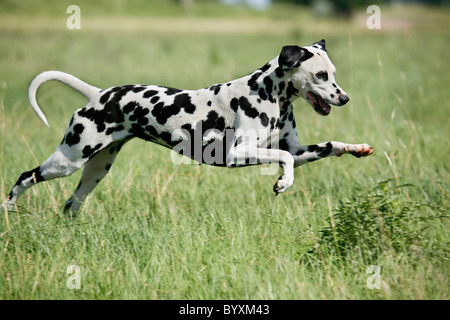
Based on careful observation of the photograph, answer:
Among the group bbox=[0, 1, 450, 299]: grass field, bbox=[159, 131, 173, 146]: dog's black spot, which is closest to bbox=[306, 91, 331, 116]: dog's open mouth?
bbox=[0, 1, 450, 299]: grass field

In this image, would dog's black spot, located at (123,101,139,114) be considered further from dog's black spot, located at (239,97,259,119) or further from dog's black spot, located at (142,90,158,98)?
dog's black spot, located at (239,97,259,119)

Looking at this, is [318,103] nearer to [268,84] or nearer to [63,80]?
[268,84]

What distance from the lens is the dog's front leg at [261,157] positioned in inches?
161

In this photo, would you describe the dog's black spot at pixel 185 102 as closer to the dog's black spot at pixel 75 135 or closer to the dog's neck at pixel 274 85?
the dog's neck at pixel 274 85

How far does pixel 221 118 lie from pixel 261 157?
51 centimetres

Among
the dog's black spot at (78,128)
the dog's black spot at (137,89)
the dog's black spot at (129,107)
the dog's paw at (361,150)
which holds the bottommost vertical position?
the dog's paw at (361,150)

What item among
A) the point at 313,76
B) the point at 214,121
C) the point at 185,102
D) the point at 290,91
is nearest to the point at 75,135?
the point at 185,102

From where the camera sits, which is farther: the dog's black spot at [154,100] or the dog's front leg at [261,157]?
the dog's black spot at [154,100]

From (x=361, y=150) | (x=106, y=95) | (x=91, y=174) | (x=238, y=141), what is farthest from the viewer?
(x=91, y=174)

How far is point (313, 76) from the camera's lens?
4.24 meters

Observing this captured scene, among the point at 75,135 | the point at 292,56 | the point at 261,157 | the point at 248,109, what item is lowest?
the point at 261,157

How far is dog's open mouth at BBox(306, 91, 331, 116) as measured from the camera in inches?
169

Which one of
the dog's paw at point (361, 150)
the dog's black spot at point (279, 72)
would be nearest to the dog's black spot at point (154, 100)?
the dog's black spot at point (279, 72)

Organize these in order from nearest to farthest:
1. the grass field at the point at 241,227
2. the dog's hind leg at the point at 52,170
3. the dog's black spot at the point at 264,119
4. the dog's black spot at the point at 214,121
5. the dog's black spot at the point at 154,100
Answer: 1. the grass field at the point at 241,227
2. the dog's black spot at the point at 264,119
3. the dog's black spot at the point at 214,121
4. the dog's black spot at the point at 154,100
5. the dog's hind leg at the point at 52,170
